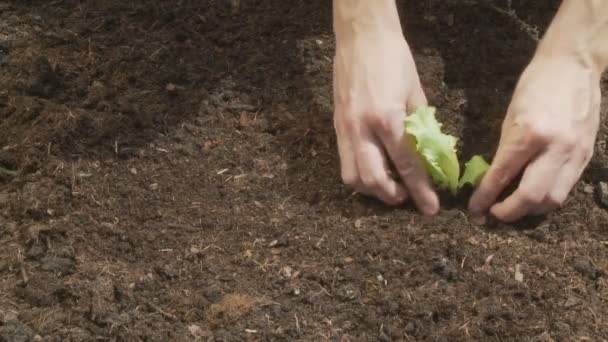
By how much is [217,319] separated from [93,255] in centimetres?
39

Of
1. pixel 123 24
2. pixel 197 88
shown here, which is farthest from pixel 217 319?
pixel 123 24

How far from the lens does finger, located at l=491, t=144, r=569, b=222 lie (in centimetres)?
199

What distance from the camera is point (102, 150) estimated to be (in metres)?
2.38

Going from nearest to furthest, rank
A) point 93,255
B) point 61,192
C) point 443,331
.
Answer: point 443,331
point 93,255
point 61,192

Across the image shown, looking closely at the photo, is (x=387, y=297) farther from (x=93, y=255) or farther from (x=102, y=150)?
(x=102, y=150)

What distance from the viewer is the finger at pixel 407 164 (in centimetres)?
204

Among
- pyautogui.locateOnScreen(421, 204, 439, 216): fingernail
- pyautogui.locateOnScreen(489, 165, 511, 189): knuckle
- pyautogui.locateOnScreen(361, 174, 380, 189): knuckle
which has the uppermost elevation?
pyautogui.locateOnScreen(489, 165, 511, 189): knuckle

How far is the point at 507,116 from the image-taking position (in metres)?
2.13

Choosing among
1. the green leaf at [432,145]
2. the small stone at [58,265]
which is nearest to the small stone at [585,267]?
the green leaf at [432,145]

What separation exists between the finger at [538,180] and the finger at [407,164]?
0.69 ft

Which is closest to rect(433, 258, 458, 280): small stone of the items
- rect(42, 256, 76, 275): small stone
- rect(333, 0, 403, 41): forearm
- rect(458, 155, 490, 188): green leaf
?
rect(458, 155, 490, 188): green leaf

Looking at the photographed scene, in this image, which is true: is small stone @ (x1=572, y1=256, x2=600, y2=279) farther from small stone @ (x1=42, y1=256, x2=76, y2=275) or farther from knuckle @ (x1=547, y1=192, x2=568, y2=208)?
small stone @ (x1=42, y1=256, x2=76, y2=275)

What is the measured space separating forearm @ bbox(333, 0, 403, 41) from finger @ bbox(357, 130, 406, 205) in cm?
30

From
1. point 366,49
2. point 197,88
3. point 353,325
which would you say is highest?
point 366,49
